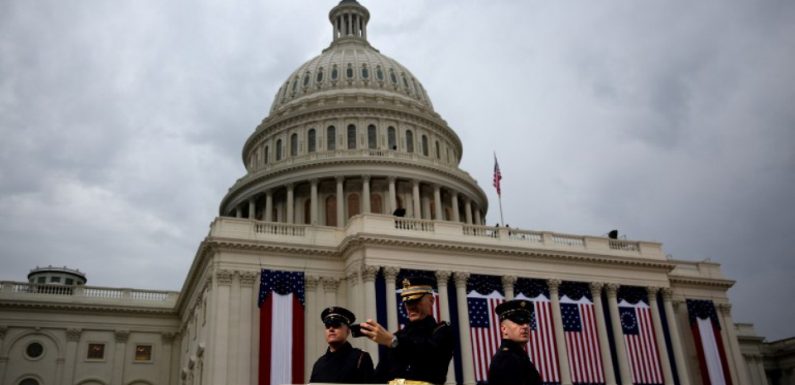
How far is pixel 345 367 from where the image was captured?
8742mm

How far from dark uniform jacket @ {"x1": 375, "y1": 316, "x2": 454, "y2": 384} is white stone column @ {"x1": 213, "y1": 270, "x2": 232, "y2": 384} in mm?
27886

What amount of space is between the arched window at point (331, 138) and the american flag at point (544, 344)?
25512 mm

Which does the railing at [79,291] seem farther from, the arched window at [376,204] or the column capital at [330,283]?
the column capital at [330,283]

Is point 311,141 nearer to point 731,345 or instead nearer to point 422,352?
point 731,345

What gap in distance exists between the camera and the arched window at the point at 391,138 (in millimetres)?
60156

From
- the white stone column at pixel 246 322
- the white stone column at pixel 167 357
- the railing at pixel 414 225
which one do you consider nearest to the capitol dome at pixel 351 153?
the white stone column at pixel 167 357

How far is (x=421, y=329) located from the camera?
8102 mm

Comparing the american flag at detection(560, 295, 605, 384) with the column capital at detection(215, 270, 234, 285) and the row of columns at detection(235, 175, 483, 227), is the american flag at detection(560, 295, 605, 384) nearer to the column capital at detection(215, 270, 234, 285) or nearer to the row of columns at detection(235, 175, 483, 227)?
the row of columns at detection(235, 175, 483, 227)

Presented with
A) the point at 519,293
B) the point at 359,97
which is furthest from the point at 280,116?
the point at 519,293

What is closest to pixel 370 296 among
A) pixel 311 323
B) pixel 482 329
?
pixel 311 323

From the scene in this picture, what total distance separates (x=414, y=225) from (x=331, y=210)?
1790 cm

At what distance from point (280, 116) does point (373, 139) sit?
8787mm

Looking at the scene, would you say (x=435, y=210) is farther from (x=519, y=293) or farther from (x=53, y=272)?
(x=53, y=272)

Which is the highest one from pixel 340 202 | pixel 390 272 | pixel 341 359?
pixel 340 202
